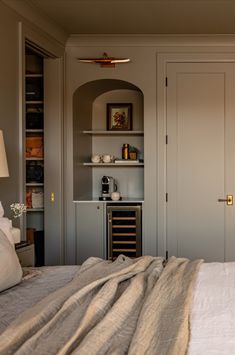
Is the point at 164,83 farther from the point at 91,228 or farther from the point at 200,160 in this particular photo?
the point at 91,228

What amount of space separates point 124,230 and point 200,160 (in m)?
1.15

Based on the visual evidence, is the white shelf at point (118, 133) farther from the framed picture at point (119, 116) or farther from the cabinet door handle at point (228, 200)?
the cabinet door handle at point (228, 200)

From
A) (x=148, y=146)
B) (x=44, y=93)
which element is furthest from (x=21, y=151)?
(x=148, y=146)

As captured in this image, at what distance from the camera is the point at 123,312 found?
1.50 m

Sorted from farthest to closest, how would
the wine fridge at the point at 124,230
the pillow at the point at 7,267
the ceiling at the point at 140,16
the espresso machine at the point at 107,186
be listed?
1. the espresso machine at the point at 107,186
2. the wine fridge at the point at 124,230
3. the ceiling at the point at 140,16
4. the pillow at the point at 7,267

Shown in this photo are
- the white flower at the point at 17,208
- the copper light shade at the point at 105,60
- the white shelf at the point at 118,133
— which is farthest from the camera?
the white shelf at the point at 118,133

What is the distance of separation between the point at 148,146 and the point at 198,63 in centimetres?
107

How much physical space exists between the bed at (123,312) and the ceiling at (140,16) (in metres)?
2.59

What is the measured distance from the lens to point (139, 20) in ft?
14.1

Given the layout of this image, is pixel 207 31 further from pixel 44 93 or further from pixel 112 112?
pixel 44 93

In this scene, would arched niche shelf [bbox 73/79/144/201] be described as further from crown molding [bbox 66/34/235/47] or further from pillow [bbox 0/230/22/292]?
pillow [bbox 0/230/22/292]

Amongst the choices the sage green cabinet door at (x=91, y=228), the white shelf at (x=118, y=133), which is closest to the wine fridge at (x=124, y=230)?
the sage green cabinet door at (x=91, y=228)

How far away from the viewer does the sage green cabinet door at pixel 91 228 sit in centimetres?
→ 490

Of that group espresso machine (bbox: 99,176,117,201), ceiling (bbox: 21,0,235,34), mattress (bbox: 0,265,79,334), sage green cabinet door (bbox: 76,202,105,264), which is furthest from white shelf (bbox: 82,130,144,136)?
mattress (bbox: 0,265,79,334)
